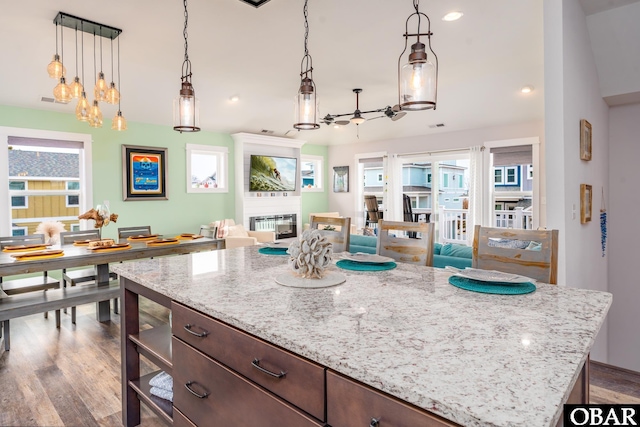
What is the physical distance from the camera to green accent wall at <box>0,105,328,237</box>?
5.05 m

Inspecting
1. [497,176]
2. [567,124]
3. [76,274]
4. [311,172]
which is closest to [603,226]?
[567,124]

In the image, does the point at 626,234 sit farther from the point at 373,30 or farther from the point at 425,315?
the point at 425,315

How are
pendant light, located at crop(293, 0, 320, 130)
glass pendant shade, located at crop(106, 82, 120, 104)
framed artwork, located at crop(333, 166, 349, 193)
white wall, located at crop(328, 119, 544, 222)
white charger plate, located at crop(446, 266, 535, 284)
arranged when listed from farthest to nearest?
framed artwork, located at crop(333, 166, 349, 193), white wall, located at crop(328, 119, 544, 222), glass pendant shade, located at crop(106, 82, 120, 104), pendant light, located at crop(293, 0, 320, 130), white charger plate, located at crop(446, 266, 535, 284)

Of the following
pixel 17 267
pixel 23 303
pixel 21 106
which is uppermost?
pixel 21 106

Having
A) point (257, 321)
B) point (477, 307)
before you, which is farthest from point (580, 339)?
point (257, 321)

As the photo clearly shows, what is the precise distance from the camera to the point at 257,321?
46.0 inches

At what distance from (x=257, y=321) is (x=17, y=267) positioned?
2771 mm

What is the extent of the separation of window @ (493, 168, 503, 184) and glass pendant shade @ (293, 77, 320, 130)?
18.5 ft

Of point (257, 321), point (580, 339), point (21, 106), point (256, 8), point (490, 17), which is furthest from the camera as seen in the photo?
point (21, 106)

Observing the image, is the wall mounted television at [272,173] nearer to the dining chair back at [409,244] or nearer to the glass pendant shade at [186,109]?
the glass pendant shade at [186,109]

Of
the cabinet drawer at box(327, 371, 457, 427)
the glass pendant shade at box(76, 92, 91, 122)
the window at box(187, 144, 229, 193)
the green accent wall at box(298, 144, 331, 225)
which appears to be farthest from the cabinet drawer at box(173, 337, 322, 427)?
the green accent wall at box(298, 144, 331, 225)

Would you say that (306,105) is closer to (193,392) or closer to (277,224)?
(193,392)

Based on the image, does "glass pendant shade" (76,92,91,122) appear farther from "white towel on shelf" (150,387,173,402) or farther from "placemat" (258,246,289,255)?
"white towel on shelf" (150,387,173,402)

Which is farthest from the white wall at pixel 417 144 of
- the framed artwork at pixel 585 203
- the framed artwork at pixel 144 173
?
the framed artwork at pixel 144 173
